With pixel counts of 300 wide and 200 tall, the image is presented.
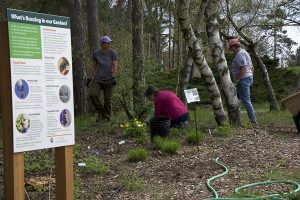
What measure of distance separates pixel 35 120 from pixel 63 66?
1.87 ft

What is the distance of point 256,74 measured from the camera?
92.9 feet

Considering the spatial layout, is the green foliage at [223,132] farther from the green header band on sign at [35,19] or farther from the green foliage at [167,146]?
the green header band on sign at [35,19]

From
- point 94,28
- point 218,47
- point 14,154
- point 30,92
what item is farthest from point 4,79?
point 94,28

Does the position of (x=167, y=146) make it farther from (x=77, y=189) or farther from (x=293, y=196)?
(x=293, y=196)

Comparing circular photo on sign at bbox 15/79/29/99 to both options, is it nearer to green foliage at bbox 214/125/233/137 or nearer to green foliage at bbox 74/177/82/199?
green foliage at bbox 74/177/82/199

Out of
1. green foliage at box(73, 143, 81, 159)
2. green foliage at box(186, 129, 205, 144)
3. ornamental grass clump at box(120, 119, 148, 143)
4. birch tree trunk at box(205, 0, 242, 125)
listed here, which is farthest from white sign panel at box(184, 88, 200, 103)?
birch tree trunk at box(205, 0, 242, 125)

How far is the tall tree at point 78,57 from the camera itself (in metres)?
12.9

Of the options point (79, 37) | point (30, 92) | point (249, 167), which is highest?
point (79, 37)

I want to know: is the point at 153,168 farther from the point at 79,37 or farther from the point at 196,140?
the point at 79,37

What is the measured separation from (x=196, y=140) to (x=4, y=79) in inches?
161

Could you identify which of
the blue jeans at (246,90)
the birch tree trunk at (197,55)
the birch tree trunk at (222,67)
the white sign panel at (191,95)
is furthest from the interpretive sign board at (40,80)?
the blue jeans at (246,90)

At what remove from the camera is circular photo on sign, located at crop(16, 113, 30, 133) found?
3.78 metres

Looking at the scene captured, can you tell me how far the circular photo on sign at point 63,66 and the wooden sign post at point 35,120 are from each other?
13mm

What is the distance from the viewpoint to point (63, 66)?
4172mm
